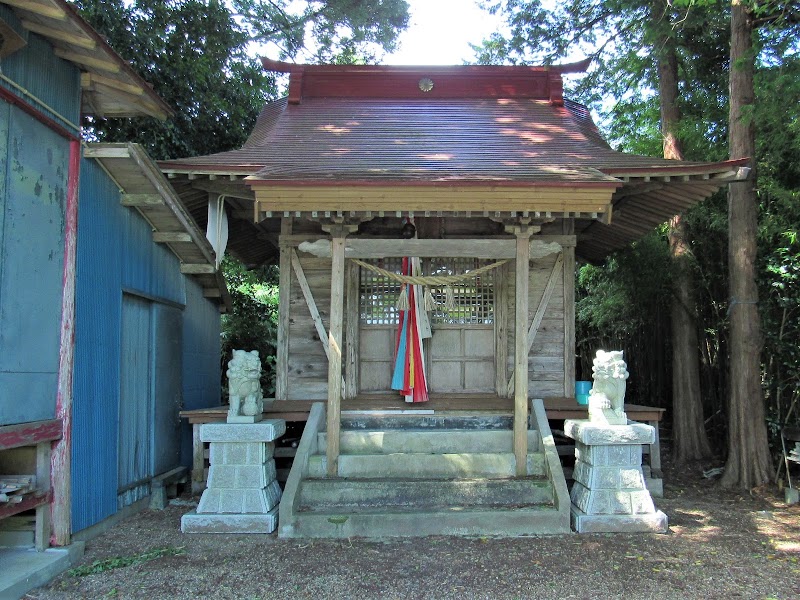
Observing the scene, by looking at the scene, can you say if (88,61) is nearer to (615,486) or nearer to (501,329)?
(501,329)

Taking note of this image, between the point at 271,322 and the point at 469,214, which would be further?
the point at 271,322

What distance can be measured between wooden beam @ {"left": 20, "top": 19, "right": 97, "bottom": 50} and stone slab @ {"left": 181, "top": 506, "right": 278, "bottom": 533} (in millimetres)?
4292

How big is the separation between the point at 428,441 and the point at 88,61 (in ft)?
→ 16.2

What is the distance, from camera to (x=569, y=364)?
26.7 feet

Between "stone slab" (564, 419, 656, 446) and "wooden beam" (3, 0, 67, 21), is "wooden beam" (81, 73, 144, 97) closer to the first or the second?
"wooden beam" (3, 0, 67, 21)

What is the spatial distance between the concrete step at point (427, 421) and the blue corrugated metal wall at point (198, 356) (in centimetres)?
258

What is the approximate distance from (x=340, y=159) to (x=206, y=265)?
2300 millimetres

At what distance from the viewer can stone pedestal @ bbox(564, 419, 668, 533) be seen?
19.2 ft

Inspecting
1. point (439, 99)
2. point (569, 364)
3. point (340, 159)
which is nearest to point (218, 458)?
point (340, 159)

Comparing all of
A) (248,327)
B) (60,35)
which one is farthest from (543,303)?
(248,327)

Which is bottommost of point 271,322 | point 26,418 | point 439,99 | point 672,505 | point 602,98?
point 672,505

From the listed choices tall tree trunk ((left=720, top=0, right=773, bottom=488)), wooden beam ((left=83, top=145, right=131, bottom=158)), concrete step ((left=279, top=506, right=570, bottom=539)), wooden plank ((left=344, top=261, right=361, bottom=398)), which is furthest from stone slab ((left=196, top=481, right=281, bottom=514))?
tall tree trunk ((left=720, top=0, right=773, bottom=488))

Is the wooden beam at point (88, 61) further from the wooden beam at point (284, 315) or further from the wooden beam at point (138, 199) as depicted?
the wooden beam at point (284, 315)

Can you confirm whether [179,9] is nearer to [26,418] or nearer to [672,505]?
[26,418]
